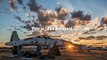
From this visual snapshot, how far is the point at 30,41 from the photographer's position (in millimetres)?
66750

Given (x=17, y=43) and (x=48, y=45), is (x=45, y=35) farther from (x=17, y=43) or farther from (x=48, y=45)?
(x=17, y=43)

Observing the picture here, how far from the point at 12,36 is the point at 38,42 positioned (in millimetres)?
29468

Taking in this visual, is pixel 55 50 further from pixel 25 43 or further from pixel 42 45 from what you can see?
pixel 25 43

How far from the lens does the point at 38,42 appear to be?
6550cm

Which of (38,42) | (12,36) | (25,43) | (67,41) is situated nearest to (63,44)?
(67,41)

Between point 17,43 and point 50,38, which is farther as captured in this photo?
point 17,43

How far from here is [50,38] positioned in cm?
6581

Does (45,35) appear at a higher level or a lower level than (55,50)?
higher

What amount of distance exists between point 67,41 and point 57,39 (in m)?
2.81

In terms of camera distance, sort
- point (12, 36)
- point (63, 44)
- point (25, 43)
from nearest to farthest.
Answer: point (63, 44) → point (25, 43) → point (12, 36)

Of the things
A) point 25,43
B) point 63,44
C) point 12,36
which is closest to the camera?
point 63,44

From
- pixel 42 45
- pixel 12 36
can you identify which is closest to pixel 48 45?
pixel 42 45

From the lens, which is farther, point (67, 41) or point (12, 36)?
point (12, 36)

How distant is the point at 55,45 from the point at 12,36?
104 feet
